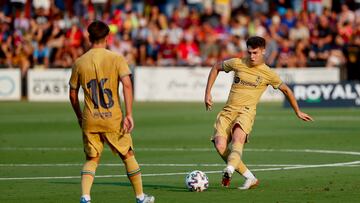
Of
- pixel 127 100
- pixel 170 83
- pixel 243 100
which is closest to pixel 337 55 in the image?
pixel 170 83

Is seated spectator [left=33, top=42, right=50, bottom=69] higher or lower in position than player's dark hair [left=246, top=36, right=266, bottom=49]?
lower

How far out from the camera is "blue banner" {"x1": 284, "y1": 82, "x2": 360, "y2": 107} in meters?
34.7

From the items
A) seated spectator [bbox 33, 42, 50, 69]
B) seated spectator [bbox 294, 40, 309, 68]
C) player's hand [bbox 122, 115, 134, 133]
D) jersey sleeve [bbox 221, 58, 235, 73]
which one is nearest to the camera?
player's hand [bbox 122, 115, 134, 133]

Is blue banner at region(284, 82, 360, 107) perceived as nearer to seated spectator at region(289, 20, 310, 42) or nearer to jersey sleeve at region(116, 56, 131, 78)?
seated spectator at region(289, 20, 310, 42)

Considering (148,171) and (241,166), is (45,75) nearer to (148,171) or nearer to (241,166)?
(148,171)

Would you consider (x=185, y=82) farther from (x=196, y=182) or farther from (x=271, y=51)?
(x=196, y=182)

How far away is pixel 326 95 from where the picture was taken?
3488cm

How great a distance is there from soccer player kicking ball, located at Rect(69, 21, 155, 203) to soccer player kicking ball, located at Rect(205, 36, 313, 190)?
95.7 inches

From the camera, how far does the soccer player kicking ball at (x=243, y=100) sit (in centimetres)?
1462

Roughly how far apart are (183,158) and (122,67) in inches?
298

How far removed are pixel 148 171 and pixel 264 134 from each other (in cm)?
851

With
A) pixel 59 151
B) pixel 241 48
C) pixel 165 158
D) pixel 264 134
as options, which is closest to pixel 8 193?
pixel 165 158

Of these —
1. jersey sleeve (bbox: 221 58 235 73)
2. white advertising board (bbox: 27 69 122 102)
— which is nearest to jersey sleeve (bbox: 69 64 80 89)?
jersey sleeve (bbox: 221 58 235 73)

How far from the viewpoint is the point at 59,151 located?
850 inches
